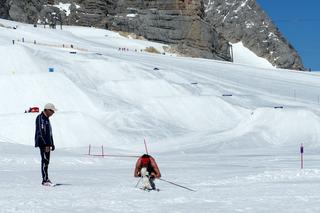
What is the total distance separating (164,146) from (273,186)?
1471 cm

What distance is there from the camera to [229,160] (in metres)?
19.1

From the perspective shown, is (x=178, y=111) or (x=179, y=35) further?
(x=179, y=35)

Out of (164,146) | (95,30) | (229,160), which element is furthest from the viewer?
(95,30)

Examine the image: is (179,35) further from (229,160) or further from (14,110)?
(229,160)

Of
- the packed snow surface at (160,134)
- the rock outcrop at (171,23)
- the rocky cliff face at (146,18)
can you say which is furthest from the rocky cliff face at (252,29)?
the packed snow surface at (160,134)

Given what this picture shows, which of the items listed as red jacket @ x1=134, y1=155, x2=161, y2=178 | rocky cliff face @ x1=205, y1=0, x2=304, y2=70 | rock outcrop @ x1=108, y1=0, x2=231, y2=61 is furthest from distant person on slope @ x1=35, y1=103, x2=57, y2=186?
rocky cliff face @ x1=205, y1=0, x2=304, y2=70

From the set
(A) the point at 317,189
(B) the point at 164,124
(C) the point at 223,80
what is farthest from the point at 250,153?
(C) the point at 223,80

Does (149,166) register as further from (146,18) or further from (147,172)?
(146,18)

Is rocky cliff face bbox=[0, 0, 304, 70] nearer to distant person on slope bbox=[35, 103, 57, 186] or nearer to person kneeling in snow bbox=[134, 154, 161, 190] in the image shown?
distant person on slope bbox=[35, 103, 57, 186]

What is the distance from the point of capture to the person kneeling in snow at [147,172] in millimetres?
10570

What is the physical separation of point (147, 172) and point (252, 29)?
484 feet

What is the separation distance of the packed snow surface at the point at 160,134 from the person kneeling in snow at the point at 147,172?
283 mm

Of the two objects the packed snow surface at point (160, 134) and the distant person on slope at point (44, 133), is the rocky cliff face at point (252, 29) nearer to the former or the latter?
the packed snow surface at point (160, 134)

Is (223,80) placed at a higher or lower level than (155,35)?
lower
